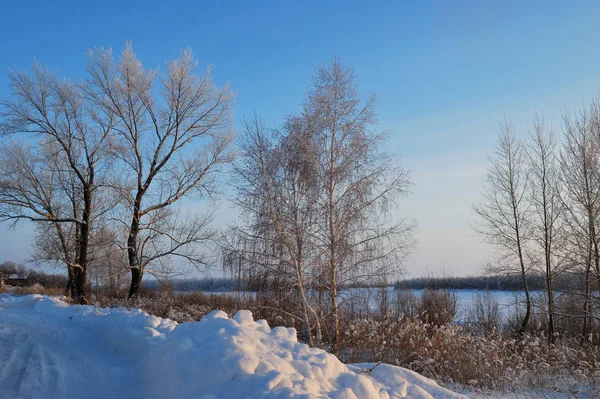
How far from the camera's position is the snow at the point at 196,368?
14.0 ft

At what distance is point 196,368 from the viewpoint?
14.9 feet

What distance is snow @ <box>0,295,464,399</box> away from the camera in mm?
4277

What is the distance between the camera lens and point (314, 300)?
11977 mm

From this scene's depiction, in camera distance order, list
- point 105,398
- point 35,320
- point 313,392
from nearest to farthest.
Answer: point 313,392
point 105,398
point 35,320

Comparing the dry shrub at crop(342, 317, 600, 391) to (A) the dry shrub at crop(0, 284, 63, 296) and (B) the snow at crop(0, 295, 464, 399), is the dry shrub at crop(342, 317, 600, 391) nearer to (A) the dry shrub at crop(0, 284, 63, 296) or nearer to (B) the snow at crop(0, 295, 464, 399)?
(B) the snow at crop(0, 295, 464, 399)

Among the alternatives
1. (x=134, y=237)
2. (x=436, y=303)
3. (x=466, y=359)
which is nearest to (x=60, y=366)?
(x=466, y=359)

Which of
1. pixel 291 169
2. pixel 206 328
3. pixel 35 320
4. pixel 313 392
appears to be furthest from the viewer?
pixel 291 169

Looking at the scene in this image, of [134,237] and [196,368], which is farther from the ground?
[134,237]

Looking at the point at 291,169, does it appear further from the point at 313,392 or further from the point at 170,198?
the point at 170,198

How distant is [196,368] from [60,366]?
286cm

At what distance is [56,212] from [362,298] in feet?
54.8

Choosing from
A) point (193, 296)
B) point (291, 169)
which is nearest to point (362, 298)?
point (291, 169)

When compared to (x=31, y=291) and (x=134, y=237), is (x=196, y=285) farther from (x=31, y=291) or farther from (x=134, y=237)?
(x=31, y=291)

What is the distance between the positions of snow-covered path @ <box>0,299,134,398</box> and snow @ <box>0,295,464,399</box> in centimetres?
1
